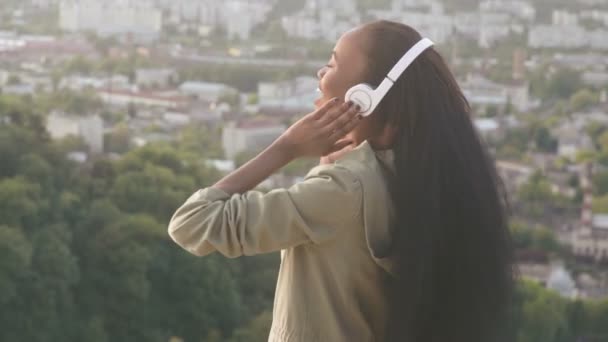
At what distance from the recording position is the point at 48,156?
911 centimetres

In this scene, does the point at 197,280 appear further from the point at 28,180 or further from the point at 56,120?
the point at 56,120

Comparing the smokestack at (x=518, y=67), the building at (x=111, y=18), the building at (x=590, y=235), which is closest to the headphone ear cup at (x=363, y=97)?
the building at (x=590, y=235)

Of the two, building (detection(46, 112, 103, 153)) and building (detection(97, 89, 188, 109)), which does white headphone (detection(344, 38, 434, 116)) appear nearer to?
building (detection(46, 112, 103, 153))

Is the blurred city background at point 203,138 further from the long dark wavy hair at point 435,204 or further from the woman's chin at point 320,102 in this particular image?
the woman's chin at point 320,102

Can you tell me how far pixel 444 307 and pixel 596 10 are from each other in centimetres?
2344

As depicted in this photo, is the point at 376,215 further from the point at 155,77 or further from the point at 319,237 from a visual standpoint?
the point at 155,77

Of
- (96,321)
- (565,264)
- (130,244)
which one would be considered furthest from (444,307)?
(565,264)

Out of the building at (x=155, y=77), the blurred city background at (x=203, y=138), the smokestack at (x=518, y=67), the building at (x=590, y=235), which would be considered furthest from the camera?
the smokestack at (x=518, y=67)

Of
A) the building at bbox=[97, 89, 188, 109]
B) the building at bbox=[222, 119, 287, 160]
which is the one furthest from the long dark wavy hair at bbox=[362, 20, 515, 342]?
the building at bbox=[97, 89, 188, 109]

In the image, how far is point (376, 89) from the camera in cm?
88

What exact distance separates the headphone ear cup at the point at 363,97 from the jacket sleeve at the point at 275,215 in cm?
4

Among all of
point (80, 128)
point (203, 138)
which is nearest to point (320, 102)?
point (80, 128)

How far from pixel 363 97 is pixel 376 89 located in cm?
1

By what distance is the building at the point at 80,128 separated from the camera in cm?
1320
